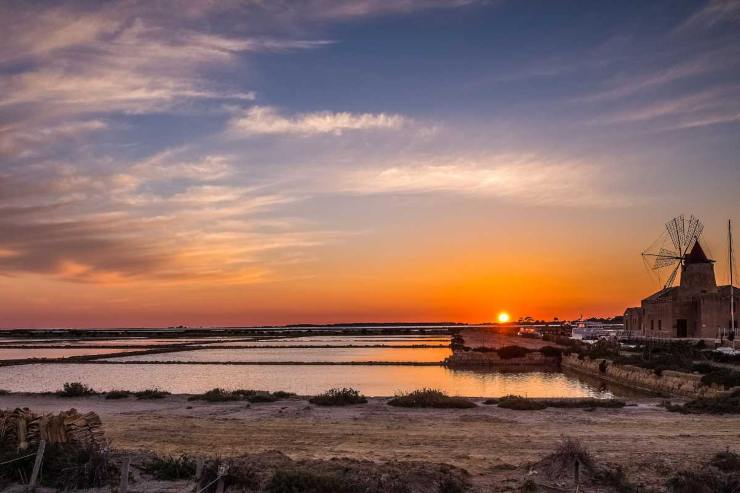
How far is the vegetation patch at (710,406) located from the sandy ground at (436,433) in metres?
0.61

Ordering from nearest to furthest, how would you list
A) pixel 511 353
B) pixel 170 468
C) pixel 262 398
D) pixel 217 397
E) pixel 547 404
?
pixel 170 468
pixel 547 404
pixel 262 398
pixel 217 397
pixel 511 353

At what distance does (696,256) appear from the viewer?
52.2 meters

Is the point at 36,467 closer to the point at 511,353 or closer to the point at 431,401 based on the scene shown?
the point at 431,401

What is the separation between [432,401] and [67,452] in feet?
37.4

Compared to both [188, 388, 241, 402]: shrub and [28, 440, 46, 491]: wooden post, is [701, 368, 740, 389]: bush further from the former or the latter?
[28, 440, 46, 491]: wooden post

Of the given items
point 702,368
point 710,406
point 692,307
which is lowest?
point 710,406

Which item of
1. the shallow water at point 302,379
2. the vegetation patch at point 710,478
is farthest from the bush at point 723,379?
the vegetation patch at point 710,478

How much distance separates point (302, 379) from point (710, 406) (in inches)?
817

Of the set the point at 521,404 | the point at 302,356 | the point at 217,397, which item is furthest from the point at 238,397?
the point at 302,356

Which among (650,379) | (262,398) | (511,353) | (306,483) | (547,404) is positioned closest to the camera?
(306,483)

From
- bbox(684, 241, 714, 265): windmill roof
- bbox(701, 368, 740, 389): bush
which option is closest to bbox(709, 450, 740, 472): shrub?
bbox(701, 368, 740, 389): bush

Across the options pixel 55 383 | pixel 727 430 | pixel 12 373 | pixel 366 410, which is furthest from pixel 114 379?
pixel 727 430

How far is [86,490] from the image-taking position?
1054 cm

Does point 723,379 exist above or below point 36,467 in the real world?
above
